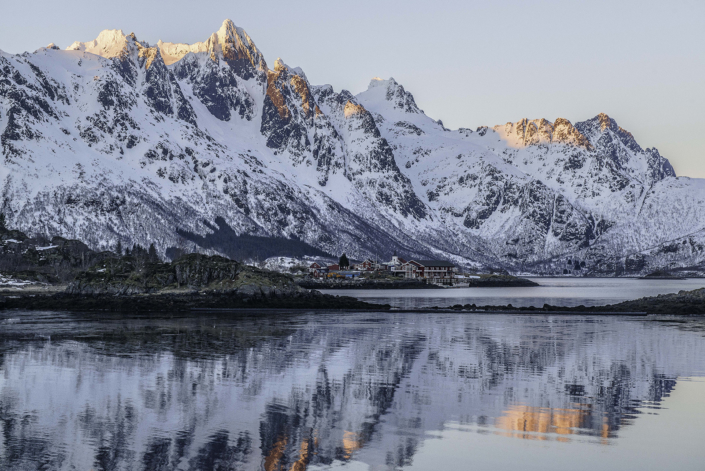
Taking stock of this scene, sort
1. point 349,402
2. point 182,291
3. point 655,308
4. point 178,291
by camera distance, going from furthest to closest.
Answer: point 182,291, point 178,291, point 655,308, point 349,402

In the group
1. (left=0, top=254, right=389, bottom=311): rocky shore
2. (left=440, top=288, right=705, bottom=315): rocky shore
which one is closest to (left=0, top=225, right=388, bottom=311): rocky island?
(left=0, top=254, right=389, bottom=311): rocky shore

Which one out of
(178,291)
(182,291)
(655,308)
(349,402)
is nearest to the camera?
(349,402)

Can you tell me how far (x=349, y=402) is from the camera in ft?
116

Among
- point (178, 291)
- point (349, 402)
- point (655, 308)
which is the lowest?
point (349, 402)

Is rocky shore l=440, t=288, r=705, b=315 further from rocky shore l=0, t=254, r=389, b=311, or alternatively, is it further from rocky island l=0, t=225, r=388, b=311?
rocky island l=0, t=225, r=388, b=311

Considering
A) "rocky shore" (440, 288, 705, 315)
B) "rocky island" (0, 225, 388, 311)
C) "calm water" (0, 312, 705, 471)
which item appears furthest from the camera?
"rocky island" (0, 225, 388, 311)

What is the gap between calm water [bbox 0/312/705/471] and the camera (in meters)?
25.9

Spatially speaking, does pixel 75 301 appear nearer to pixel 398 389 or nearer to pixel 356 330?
pixel 356 330

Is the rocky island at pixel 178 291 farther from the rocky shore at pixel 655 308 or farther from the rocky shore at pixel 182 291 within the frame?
the rocky shore at pixel 655 308

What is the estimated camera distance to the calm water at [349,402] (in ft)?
85.1

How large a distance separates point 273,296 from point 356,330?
44.6m

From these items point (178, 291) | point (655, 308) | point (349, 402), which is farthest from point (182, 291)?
point (349, 402)

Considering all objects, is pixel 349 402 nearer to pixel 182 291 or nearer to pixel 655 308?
pixel 655 308

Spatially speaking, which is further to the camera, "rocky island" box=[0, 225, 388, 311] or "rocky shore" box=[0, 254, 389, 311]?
"rocky island" box=[0, 225, 388, 311]
